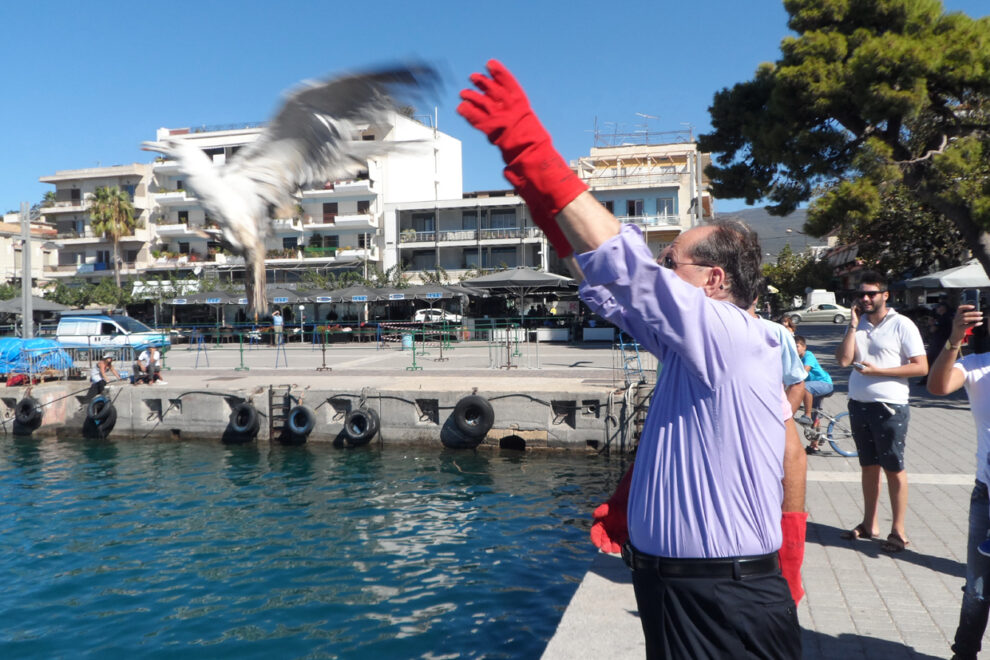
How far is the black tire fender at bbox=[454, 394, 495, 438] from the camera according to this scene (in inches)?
559

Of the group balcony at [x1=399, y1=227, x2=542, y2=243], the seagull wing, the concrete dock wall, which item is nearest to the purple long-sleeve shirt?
the seagull wing

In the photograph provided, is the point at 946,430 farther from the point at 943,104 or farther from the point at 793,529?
the point at 793,529

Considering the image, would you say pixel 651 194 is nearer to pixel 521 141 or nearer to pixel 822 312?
pixel 822 312

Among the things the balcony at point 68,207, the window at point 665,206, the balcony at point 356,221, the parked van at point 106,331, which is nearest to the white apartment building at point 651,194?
the window at point 665,206

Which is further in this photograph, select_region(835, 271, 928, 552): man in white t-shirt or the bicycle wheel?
the bicycle wheel

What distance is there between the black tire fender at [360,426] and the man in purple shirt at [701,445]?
1305cm

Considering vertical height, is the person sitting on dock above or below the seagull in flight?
below

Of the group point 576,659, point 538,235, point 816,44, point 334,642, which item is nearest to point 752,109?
point 816,44

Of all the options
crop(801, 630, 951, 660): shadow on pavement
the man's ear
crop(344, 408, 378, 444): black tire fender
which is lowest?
crop(344, 408, 378, 444): black tire fender

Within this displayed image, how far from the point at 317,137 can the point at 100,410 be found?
603 inches

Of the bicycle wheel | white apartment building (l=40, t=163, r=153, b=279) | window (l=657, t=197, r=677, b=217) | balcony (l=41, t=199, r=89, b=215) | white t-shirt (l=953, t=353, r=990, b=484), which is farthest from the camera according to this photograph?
balcony (l=41, t=199, r=89, b=215)

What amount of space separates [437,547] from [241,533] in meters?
2.80

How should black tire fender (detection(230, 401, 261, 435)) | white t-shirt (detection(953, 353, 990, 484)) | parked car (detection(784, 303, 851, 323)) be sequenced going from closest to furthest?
white t-shirt (detection(953, 353, 990, 484))
black tire fender (detection(230, 401, 261, 435))
parked car (detection(784, 303, 851, 323))

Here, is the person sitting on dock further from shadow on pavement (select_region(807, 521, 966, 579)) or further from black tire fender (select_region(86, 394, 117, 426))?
shadow on pavement (select_region(807, 521, 966, 579))
